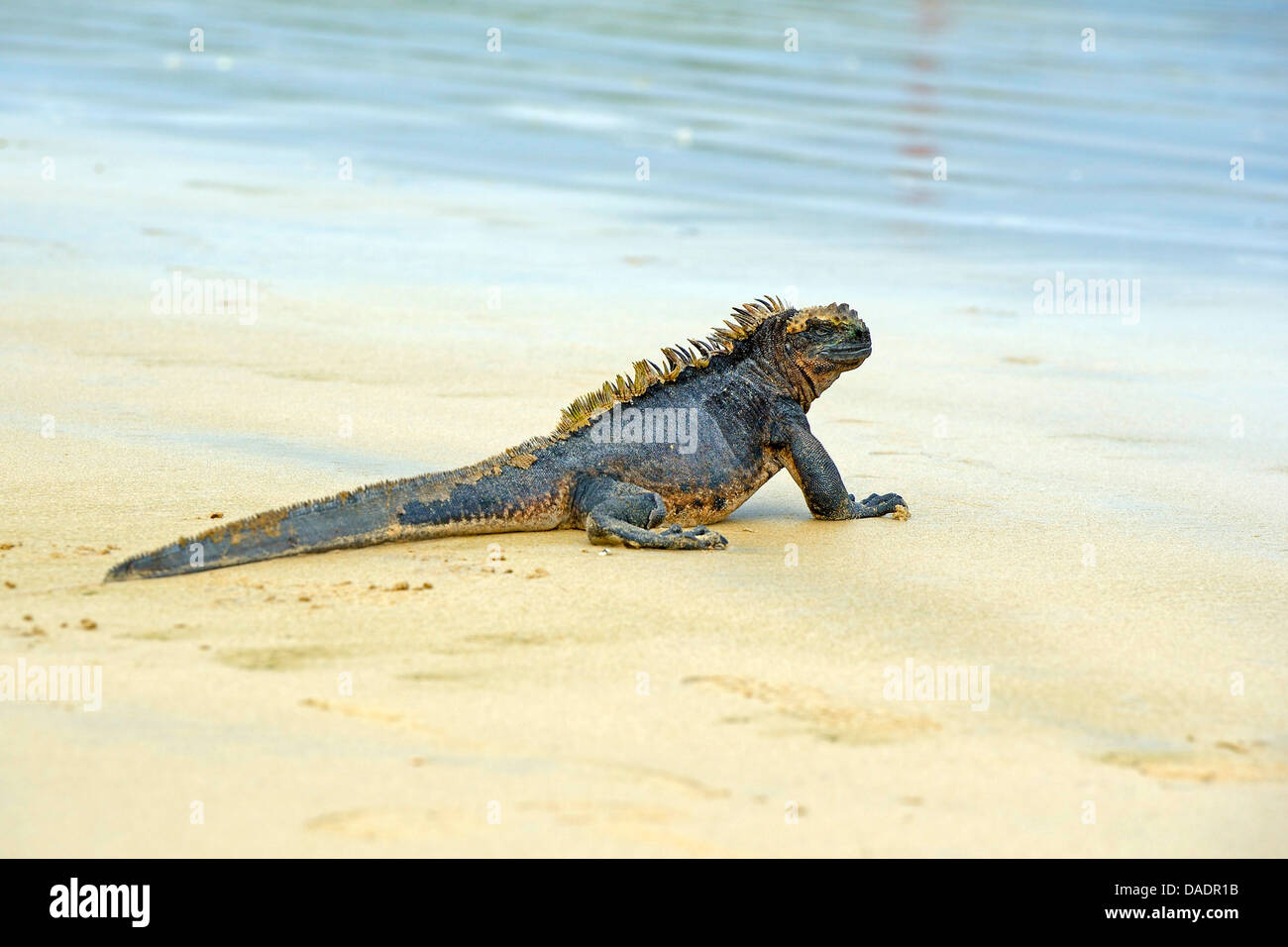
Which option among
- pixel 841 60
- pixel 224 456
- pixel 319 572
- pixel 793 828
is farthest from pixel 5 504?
pixel 841 60

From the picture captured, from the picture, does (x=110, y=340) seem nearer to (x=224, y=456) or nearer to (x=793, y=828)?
(x=224, y=456)

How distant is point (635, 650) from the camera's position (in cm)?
568

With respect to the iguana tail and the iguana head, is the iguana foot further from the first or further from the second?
the iguana tail

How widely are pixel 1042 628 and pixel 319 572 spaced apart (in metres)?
2.91

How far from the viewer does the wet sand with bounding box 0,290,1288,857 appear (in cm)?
441

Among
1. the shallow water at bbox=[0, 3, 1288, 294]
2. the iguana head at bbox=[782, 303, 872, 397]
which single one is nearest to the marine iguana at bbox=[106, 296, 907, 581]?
the iguana head at bbox=[782, 303, 872, 397]

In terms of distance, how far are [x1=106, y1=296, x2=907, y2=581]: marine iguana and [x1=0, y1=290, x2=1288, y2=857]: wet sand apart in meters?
0.14

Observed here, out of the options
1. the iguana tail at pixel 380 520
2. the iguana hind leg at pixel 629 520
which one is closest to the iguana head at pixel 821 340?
the iguana hind leg at pixel 629 520

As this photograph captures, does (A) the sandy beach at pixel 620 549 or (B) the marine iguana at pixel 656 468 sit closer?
(A) the sandy beach at pixel 620 549

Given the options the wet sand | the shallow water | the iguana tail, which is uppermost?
the shallow water

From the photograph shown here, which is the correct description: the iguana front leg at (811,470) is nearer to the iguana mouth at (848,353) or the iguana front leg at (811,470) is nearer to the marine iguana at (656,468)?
the marine iguana at (656,468)

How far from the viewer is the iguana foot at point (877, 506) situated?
311 inches

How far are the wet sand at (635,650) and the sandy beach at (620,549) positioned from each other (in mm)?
23

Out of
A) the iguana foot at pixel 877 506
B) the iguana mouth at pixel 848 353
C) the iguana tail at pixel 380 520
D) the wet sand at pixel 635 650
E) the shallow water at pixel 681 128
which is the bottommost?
the wet sand at pixel 635 650
